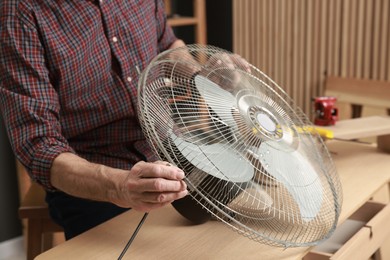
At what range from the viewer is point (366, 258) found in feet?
4.75

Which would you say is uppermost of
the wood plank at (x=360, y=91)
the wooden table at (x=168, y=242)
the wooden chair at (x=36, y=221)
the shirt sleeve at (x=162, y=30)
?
the shirt sleeve at (x=162, y=30)

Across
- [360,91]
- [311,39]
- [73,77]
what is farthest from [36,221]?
[311,39]

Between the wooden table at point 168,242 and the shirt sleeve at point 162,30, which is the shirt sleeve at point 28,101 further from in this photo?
the shirt sleeve at point 162,30

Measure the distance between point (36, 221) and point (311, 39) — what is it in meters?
1.71

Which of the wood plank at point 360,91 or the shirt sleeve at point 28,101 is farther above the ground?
the shirt sleeve at point 28,101

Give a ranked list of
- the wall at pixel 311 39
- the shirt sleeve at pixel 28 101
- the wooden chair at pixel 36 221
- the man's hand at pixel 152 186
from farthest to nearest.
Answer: the wall at pixel 311 39
the wooden chair at pixel 36 221
the shirt sleeve at pixel 28 101
the man's hand at pixel 152 186

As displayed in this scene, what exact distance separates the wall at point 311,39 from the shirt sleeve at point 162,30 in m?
1.25

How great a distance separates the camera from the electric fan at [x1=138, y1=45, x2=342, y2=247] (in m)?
1.16

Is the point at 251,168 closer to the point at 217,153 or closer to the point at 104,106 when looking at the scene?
the point at 217,153

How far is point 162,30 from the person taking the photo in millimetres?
1989

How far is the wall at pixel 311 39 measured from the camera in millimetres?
2906

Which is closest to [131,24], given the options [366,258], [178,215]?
[178,215]

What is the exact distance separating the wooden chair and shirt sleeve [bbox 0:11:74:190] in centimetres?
47

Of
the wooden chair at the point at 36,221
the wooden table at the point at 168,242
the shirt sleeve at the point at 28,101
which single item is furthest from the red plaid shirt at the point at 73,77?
the wooden chair at the point at 36,221
